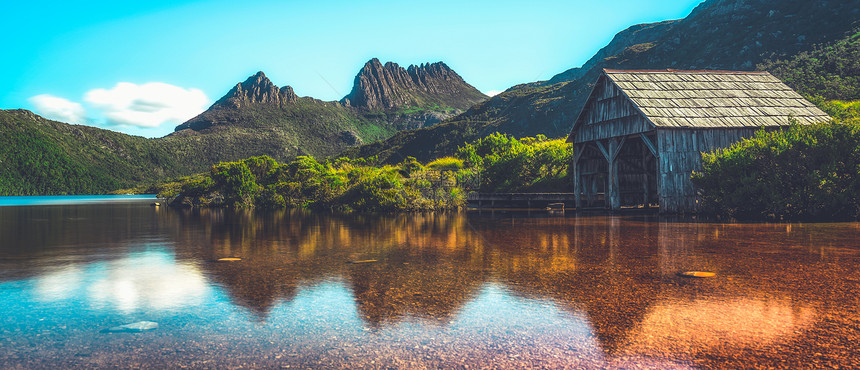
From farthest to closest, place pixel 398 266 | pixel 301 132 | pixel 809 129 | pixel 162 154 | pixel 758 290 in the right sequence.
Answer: pixel 301 132 < pixel 162 154 < pixel 809 129 < pixel 398 266 < pixel 758 290

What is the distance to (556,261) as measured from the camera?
32.8 ft

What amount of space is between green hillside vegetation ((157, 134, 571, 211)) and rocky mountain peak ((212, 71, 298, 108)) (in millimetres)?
125414

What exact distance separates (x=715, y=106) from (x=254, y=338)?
2723 cm

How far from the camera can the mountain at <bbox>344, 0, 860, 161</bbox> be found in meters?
71.8

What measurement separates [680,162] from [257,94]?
578 ft

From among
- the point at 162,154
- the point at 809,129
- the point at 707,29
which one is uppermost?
the point at 707,29

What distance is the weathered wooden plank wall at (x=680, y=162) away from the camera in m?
23.9

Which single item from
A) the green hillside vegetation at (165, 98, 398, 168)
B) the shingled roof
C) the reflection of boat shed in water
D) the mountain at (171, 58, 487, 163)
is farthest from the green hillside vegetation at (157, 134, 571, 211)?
the mountain at (171, 58, 487, 163)

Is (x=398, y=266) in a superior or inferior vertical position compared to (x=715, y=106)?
inferior

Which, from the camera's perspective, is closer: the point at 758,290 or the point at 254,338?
the point at 254,338

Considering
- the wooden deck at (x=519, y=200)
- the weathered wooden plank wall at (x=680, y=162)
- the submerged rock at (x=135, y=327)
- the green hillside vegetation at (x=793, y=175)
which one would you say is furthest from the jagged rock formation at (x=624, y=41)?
the submerged rock at (x=135, y=327)

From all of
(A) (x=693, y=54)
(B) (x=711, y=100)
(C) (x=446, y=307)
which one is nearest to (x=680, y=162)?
(B) (x=711, y=100)

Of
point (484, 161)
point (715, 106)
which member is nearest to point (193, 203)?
point (484, 161)

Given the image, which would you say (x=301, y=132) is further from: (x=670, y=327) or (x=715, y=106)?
(x=670, y=327)
